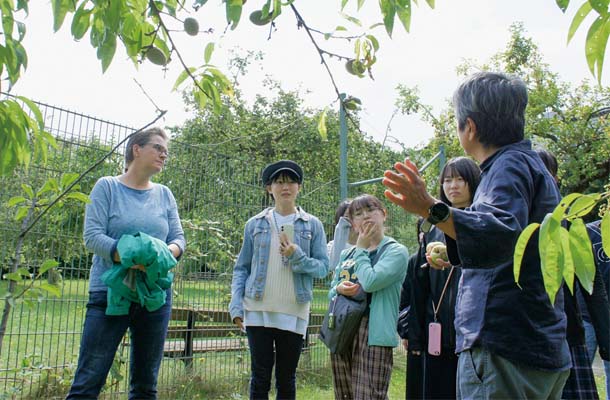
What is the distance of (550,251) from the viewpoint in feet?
3.56

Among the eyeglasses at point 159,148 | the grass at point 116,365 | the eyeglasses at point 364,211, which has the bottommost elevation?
the grass at point 116,365

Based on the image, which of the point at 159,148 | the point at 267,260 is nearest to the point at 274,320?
the point at 267,260

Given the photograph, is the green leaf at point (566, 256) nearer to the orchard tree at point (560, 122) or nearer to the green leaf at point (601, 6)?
the green leaf at point (601, 6)

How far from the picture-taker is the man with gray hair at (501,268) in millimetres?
1670

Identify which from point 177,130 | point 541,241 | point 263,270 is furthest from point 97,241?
point 177,130

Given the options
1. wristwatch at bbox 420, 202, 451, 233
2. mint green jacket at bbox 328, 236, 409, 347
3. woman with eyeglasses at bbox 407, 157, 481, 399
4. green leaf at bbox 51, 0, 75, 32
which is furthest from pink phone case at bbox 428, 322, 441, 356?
green leaf at bbox 51, 0, 75, 32

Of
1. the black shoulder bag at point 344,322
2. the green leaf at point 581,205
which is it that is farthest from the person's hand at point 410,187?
the black shoulder bag at point 344,322

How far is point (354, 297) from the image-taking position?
380cm

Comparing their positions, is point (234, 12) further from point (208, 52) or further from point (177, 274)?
point (177, 274)

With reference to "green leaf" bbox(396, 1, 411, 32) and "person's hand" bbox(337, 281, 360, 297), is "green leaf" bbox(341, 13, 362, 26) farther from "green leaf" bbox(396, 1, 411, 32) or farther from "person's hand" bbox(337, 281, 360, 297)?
"person's hand" bbox(337, 281, 360, 297)

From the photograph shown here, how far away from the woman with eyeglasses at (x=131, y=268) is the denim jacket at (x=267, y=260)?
56 centimetres

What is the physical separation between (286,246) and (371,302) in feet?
2.14

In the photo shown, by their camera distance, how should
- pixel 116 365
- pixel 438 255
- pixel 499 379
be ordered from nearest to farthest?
pixel 499 379 → pixel 438 255 → pixel 116 365

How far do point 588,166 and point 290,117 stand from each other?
1126 centimetres
